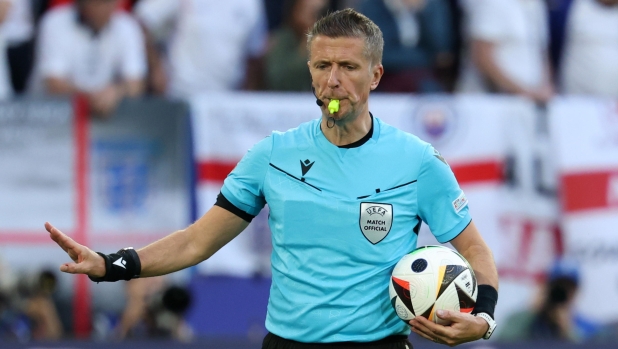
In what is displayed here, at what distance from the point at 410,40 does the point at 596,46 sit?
1983 mm

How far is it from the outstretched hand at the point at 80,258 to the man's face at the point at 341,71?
1.23 m

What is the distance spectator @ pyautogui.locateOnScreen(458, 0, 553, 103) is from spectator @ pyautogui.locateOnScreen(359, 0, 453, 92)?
37 centimetres

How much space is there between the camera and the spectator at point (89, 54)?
9289 mm

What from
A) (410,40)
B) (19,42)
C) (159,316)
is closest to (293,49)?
(410,40)

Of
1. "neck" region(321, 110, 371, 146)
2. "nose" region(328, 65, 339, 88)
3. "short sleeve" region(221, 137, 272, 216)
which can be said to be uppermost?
"nose" region(328, 65, 339, 88)

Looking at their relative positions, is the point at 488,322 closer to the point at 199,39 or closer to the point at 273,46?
the point at 273,46

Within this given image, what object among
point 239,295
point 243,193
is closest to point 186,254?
point 243,193

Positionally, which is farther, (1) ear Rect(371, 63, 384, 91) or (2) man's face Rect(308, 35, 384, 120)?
(1) ear Rect(371, 63, 384, 91)

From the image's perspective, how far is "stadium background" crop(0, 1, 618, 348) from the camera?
29.5ft

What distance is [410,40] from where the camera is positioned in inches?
383

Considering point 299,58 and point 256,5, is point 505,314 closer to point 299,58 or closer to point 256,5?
point 299,58

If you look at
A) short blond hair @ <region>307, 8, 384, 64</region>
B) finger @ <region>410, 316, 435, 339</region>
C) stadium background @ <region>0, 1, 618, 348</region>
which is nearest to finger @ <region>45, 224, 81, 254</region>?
short blond hair @ <region>307, 8, 384, 64</region>

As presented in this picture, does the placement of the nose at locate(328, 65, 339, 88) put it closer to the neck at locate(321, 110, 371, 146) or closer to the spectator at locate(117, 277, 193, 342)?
the neck at locate(321, 110, 371, 146)

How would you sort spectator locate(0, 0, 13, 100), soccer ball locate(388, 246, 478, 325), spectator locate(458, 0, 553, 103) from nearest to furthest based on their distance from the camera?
soccer ball locate(388, 246, 478, 325) → spectator locate(0, 0, 13, 100) → spectator locate(458, 0, 553, 103)
